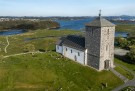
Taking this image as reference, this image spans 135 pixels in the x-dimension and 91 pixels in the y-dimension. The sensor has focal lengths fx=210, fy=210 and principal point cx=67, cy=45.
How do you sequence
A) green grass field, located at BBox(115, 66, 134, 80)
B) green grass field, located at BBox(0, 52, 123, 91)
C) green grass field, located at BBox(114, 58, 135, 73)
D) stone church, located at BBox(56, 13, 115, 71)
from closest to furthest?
1. green grass field, located at BBox(0, 52, 123, 91)
2. stone church, located at BBox(56, 13, 115, 71)
3. green grass field, located at BBox(115, 66, 134, 80)
4. green grass field, located at BBox(114, 58, 135, 73)

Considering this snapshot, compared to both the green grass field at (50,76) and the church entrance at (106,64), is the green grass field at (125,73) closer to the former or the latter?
the church entrance at (106,64)

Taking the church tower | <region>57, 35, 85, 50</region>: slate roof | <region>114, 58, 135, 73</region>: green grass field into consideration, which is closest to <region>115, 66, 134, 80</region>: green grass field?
the church tower

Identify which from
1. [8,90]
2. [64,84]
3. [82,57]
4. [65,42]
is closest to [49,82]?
[64,84]

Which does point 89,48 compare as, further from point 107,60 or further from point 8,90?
point 8,90

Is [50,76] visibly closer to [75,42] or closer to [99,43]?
[99,43]

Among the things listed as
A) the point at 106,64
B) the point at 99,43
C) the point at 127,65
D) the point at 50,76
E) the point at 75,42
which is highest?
the point at 99,43

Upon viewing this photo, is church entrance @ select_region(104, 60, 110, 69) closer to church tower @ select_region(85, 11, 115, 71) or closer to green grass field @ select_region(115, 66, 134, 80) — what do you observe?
church tower @ select_region(85, 11, 115, 71)

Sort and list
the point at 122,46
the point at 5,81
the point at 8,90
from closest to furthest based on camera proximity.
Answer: the point at 8,90, the point at 5,81, the point at 122,46

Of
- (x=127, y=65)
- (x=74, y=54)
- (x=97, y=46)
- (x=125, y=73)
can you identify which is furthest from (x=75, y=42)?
(x=127, y=65)
